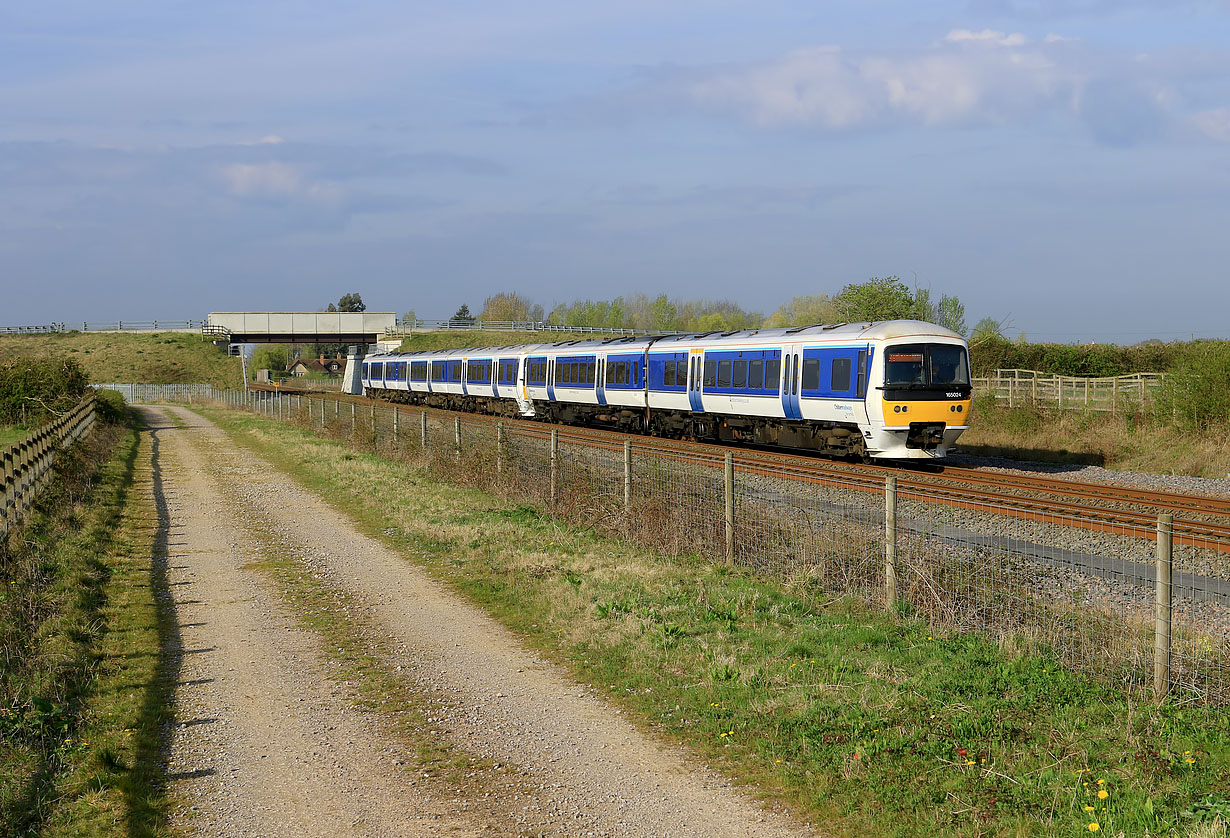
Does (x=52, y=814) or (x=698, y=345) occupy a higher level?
(x=698, y=345)

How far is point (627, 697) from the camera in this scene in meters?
7.67

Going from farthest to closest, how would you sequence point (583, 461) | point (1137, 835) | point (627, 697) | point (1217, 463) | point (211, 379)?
point (211, 379), point (1217, 463), point (583, 461), point (627, 697), point (1137, 835)

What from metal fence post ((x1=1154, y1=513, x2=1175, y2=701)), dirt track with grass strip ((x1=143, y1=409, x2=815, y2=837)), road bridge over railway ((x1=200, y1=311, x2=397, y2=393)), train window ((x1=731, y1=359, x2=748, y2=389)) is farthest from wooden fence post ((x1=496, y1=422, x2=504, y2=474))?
road bridge over railway ((x1=200, y1=311, x2=397, y2=393))

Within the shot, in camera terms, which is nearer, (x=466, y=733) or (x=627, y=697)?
(x=466, y=733)

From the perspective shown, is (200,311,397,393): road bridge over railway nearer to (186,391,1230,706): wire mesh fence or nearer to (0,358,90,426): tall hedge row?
(0,358,90,426): tall hedge row

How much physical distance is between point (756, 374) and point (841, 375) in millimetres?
3496

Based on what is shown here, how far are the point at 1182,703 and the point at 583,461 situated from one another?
10.7 m

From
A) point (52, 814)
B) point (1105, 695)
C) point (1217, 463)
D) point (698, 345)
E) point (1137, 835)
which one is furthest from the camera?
point (698, 345)

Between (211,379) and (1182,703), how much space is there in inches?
4243

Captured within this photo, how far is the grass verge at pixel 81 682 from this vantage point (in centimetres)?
576

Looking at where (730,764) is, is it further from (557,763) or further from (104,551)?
(104,551)

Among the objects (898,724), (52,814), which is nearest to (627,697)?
(898,724)

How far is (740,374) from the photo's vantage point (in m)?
26.4

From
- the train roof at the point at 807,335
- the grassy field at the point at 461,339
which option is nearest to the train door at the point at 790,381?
the train roof at the point at 807,335
